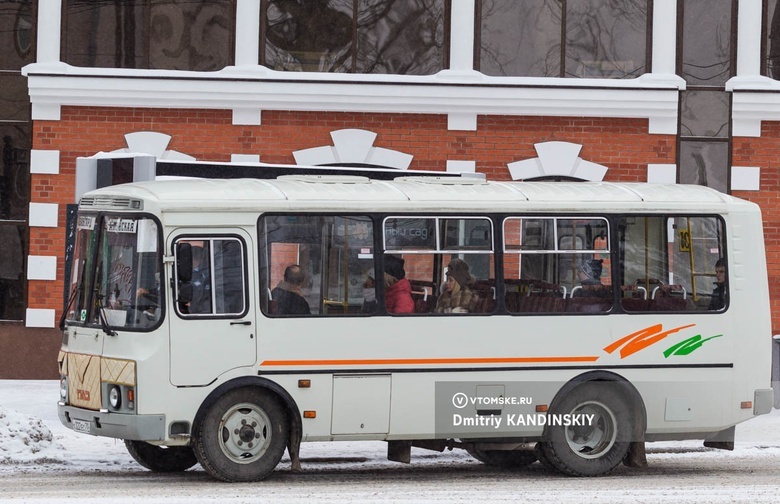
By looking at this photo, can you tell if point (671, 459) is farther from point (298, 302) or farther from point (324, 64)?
point (324, 64)

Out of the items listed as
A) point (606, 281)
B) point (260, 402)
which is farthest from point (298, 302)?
point (606, 281)

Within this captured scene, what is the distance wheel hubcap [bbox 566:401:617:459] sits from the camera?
1309 cm

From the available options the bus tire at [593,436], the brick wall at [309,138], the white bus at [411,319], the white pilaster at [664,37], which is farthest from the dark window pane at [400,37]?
the bus tire at [593,436]

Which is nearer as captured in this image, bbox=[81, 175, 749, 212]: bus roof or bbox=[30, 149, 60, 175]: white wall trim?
bbox=[81, 175, 749, 212]: bus roof

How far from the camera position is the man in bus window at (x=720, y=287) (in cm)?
1353

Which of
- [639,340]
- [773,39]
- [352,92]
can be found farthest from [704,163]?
[639,340]

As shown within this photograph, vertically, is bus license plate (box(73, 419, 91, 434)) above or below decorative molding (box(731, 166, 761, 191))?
below

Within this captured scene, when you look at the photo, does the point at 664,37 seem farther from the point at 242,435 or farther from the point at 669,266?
the point at 242,435

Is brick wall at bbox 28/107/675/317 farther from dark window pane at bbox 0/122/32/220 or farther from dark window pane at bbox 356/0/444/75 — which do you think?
dark window pane at bbox 356/0/444/75

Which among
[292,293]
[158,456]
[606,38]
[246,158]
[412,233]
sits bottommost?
[158,456]

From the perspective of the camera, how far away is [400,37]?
20297 millimetres

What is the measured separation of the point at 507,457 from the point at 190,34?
8838 millimetres

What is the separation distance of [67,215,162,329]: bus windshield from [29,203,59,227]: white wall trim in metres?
7.31

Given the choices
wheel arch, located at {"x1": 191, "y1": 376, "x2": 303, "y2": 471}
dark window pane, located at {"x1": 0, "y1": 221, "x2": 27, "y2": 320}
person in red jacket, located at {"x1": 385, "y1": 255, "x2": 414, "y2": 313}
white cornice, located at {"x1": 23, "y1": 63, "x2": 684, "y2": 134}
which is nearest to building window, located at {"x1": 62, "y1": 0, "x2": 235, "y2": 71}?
white cornice, located at {"x1": 23, "y1": 63, "x2": 684, "y2": 134}
